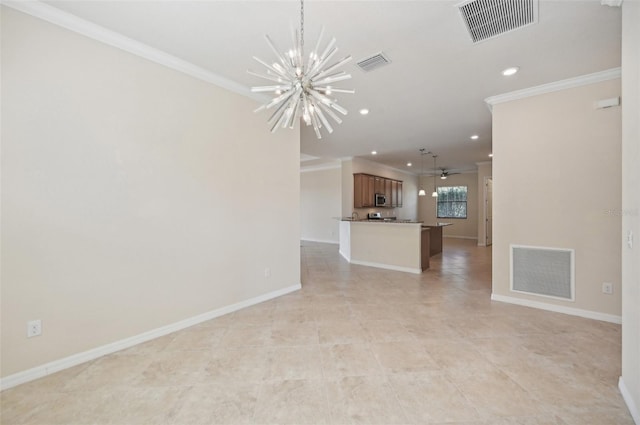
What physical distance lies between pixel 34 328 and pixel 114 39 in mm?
2468

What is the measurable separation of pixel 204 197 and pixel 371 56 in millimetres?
2327

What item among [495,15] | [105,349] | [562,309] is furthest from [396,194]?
[105,349]

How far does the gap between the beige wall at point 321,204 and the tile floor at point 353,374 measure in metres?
5.65

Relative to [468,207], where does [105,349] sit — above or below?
below

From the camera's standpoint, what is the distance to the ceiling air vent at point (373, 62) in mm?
2711

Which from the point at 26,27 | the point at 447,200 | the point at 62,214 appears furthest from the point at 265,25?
the point at 447,200

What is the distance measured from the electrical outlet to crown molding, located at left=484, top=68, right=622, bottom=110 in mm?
5397

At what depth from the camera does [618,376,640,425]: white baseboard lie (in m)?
1.60

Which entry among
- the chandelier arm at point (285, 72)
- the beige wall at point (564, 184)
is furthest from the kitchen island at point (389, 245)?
the chandelier arm at point (285, 72)

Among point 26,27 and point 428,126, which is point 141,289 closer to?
point 26,27

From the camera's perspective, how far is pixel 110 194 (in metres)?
2.40

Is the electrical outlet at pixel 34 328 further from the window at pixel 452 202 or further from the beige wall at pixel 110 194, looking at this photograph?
the window at pixel 452 202

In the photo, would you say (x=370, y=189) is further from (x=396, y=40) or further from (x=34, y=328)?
(x=34, y=328)

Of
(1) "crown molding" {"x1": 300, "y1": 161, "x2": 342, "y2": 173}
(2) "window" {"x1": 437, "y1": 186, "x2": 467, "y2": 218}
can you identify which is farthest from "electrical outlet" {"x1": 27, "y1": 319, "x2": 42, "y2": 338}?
(2) "window" {"x1": 437, "y1": 186, "x2": 467, "y2": 218}
